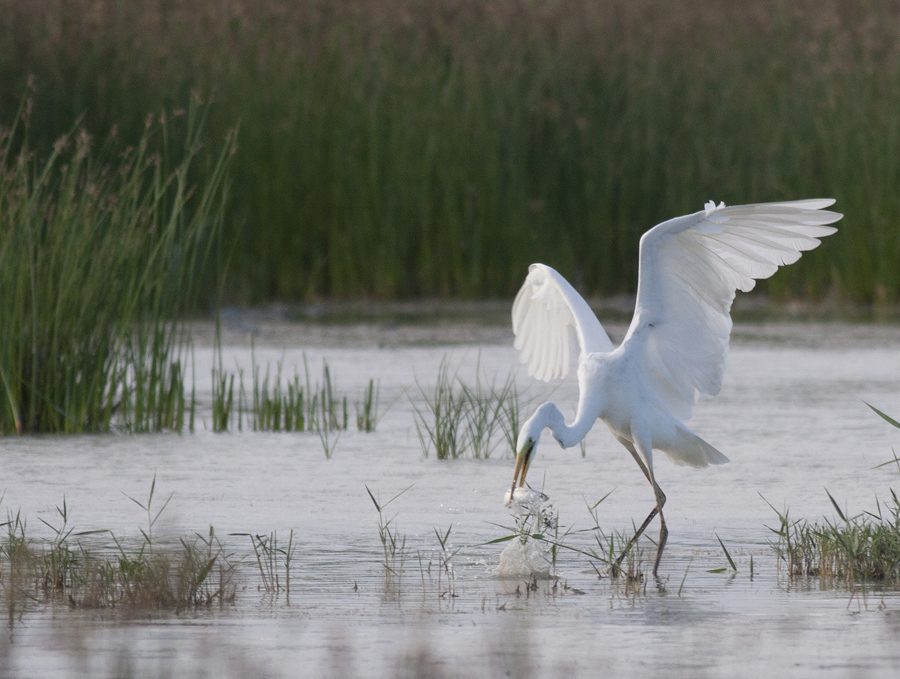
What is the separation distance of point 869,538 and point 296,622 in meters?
1.88

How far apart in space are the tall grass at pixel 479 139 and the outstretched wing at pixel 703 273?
21.4 feet

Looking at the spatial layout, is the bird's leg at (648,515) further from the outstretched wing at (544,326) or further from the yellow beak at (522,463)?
the outstretched wing at (544,326)

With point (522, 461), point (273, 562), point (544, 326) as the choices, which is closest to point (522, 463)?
point (522, 461)

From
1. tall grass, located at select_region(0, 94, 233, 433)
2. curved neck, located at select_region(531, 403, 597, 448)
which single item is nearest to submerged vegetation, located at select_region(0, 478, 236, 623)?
curved neck, located at select_region(531, 403, 597, 448)

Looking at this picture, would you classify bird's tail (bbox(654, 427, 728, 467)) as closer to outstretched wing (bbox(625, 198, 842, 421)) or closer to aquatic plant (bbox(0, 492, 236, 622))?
outstretched wing (bbox(625, 198, 842, 421))

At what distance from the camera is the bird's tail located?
5.81 meters

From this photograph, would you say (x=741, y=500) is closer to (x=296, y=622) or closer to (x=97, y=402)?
(x=296, y=622)

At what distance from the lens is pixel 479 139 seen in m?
12.8

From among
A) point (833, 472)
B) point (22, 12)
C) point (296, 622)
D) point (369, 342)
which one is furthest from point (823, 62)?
point (296, 622)

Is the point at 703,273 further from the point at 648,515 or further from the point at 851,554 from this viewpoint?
the point at 851,554

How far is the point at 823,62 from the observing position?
45.5 feet

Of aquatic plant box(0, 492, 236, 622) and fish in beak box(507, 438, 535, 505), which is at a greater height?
fish in beak box(507, 438, 535, 505)

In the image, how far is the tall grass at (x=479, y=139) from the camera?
1233cm

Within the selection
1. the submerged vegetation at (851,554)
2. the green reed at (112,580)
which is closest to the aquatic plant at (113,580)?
the green reed at (112,580)
